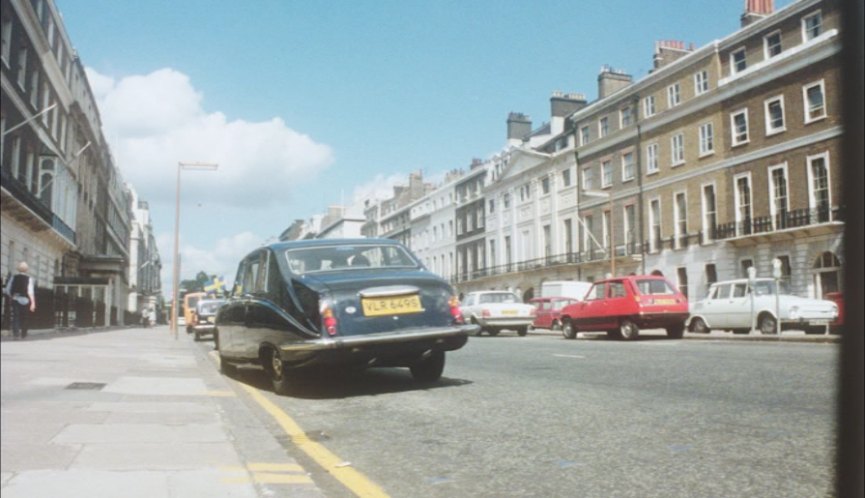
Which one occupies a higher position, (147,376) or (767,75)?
(767,75)

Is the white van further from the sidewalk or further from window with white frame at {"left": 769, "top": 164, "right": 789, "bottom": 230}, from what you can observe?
the sidewalk

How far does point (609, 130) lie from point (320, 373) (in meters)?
32.3

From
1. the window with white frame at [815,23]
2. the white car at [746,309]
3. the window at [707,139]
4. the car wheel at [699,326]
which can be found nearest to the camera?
the window with white frame at [815,23]

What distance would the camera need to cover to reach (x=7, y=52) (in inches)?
49.6

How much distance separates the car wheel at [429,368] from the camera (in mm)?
6934

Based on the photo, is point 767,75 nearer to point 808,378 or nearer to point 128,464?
point 808,378

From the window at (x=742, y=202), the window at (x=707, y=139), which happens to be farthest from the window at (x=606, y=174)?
the window at (x=742, y=202)

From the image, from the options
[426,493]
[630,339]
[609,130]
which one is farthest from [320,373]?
[609,130]

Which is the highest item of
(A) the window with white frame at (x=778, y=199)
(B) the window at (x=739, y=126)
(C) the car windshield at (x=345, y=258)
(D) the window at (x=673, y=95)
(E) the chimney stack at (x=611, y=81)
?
(E) the chimney stack at (x=611, y=81)

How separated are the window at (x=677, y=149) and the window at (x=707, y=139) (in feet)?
4.60

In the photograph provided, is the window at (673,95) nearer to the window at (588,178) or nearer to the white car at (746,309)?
the window at (588,178)

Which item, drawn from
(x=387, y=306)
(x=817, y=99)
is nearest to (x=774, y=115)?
(x=387, y=306)

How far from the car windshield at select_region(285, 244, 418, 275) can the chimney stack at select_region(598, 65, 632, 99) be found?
3456cm

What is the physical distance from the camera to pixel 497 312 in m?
21.5
